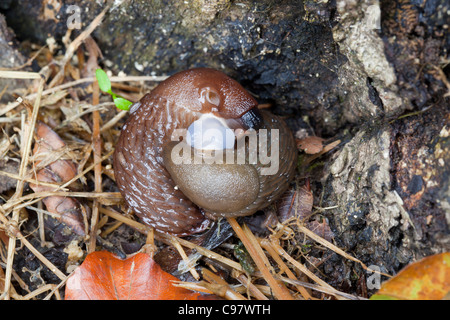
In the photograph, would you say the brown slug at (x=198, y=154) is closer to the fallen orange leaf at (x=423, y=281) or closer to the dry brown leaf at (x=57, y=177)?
the dry brown leaf at (x=57, y=177)

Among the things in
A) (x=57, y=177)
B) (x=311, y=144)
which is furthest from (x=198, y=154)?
(x=57, y=177)

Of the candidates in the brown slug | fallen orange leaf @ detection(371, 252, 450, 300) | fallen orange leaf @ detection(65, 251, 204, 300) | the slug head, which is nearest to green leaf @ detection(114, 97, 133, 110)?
the brown slug

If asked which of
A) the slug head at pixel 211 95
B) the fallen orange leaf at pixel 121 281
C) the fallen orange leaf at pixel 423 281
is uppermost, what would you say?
the slug head at pixel 211 95

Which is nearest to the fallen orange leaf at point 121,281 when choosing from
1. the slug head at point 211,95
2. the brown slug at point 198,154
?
the brown slug at point 198,154

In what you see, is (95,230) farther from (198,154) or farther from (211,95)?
(211,95)

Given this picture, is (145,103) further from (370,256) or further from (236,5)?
(370,256)
